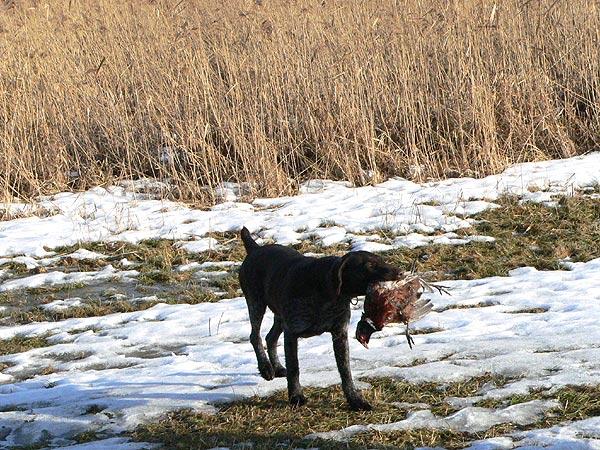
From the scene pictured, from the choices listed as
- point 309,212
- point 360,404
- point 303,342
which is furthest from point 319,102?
point 360,404

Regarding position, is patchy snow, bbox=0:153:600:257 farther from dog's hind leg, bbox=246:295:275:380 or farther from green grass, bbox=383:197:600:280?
dog's hind leg, bbox=246:295:275:380

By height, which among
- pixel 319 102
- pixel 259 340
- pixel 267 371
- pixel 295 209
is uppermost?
pixel 319 102

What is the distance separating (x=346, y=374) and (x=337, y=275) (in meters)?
0.65

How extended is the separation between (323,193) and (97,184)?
2590mm

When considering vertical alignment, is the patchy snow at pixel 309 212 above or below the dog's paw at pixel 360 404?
above

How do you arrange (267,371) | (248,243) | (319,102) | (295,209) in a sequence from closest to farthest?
(267,371) < (248,243) < (295,209) < (319,102)

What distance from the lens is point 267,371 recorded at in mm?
4914

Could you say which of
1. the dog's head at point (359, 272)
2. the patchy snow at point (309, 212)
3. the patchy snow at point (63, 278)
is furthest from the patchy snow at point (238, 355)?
the patchy snow at point (309, 212)

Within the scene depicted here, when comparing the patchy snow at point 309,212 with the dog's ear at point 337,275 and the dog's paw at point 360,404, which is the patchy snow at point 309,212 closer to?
the dog's paw at point 360,404

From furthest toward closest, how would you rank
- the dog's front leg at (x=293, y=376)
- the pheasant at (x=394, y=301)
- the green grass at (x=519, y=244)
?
the green grass at (x=519, y=244)
the dog's front leg at (x=293, y=376)
the pheasant at (x=394, y=301)

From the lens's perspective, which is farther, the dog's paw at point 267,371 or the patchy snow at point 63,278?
the patchy snow at point 63,278

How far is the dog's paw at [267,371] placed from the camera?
4913 mm

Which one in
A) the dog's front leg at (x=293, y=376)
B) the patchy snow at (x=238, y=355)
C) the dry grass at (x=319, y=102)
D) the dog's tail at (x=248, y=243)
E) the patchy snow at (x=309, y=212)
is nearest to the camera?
the dog's front leg at (x=293, y=376)

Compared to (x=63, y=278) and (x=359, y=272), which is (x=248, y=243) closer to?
(x=359, y=272)
